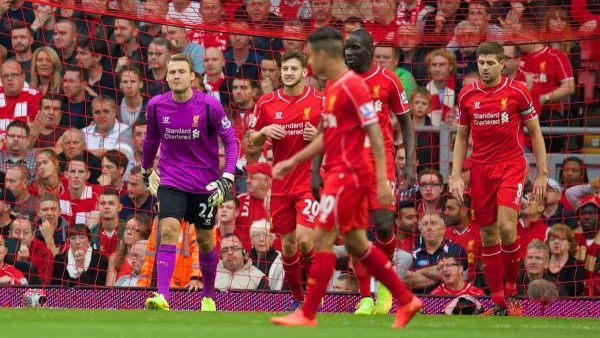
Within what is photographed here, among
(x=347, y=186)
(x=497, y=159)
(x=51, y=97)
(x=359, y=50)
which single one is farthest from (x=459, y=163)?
(x=51, y=97)

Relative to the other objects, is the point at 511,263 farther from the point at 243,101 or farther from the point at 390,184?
the point at 243,101

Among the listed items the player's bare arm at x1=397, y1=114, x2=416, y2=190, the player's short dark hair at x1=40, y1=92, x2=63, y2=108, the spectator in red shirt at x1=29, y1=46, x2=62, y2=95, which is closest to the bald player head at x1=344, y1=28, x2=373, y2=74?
the player's bare arm at x1=397, y1=114, x2=416, y2=190

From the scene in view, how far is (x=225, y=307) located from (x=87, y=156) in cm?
297

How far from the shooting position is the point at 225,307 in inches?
563

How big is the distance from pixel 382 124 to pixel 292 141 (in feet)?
3.00

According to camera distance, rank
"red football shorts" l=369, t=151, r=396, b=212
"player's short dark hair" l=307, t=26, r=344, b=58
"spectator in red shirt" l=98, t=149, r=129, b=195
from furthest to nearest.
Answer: "spectator in red shirt" l=98, t=149, r=129, b=195
"red football shorts" l=369, t=151, r=396, b=212
"player's short dark hair" l=307, t=26, r=344, b=58

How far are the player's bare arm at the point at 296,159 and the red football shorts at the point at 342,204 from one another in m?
0.21

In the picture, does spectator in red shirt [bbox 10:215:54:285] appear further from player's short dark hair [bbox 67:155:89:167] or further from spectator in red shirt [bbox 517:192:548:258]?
spectator in red shirt [bbox 517:192:548:258]

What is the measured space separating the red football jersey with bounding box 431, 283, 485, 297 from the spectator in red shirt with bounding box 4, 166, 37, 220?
455 cm

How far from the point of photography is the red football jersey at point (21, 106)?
53.9ft

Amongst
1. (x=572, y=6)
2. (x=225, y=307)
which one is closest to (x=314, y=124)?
(x=225, y=307)

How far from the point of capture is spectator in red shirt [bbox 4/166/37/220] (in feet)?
51.9

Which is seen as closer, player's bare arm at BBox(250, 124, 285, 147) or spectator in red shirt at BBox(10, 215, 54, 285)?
player's bare arm at BBox(250, 124, 285, 147)

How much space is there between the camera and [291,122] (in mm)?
12656
